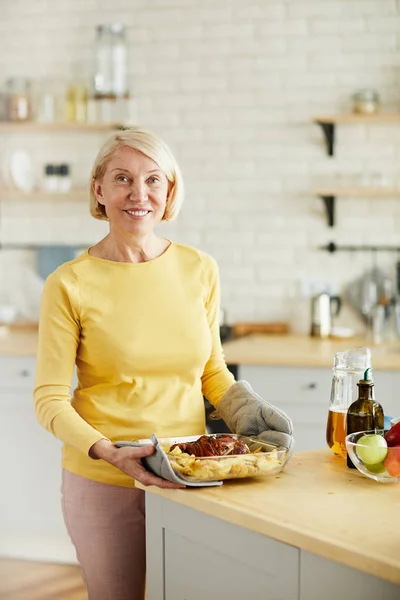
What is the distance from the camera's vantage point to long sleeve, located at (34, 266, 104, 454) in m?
1.97

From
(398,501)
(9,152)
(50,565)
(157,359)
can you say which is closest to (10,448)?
(50,565)

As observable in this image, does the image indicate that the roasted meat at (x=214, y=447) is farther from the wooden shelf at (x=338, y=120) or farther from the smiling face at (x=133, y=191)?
the wooden shelf at (x=338, y=120)

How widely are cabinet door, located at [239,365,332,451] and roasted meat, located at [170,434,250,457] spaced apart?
1867 mm

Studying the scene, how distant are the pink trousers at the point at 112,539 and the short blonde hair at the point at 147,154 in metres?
0.70

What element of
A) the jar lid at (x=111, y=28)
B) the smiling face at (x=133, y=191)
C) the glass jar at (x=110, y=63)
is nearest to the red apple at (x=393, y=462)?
the smiling face at (x=133, y=191)

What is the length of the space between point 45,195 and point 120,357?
8.54 ft

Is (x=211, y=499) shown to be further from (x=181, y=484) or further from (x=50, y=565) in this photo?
(x=50, y=565)

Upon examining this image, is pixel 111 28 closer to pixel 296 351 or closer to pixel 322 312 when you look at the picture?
pixel 322 312

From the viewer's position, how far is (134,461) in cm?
175

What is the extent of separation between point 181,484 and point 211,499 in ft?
0.28

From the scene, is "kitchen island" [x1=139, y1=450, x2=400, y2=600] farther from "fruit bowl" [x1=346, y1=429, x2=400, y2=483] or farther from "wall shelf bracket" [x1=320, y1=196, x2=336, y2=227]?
"wall shelf bracket" [x1=320, y1=196, x2=336, y2=227]

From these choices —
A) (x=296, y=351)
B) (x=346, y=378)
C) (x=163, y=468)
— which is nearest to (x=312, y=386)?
(x=296, y=351)

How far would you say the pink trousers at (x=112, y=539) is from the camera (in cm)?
206

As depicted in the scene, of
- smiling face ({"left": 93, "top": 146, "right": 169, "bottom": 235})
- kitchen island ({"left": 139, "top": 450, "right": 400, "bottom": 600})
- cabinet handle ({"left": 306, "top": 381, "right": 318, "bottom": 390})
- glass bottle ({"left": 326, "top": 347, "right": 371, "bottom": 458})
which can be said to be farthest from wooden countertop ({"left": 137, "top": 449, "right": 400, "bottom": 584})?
cabinet handle ({"left": 306, "top": 381, "right": 318, "bottom": 390})
